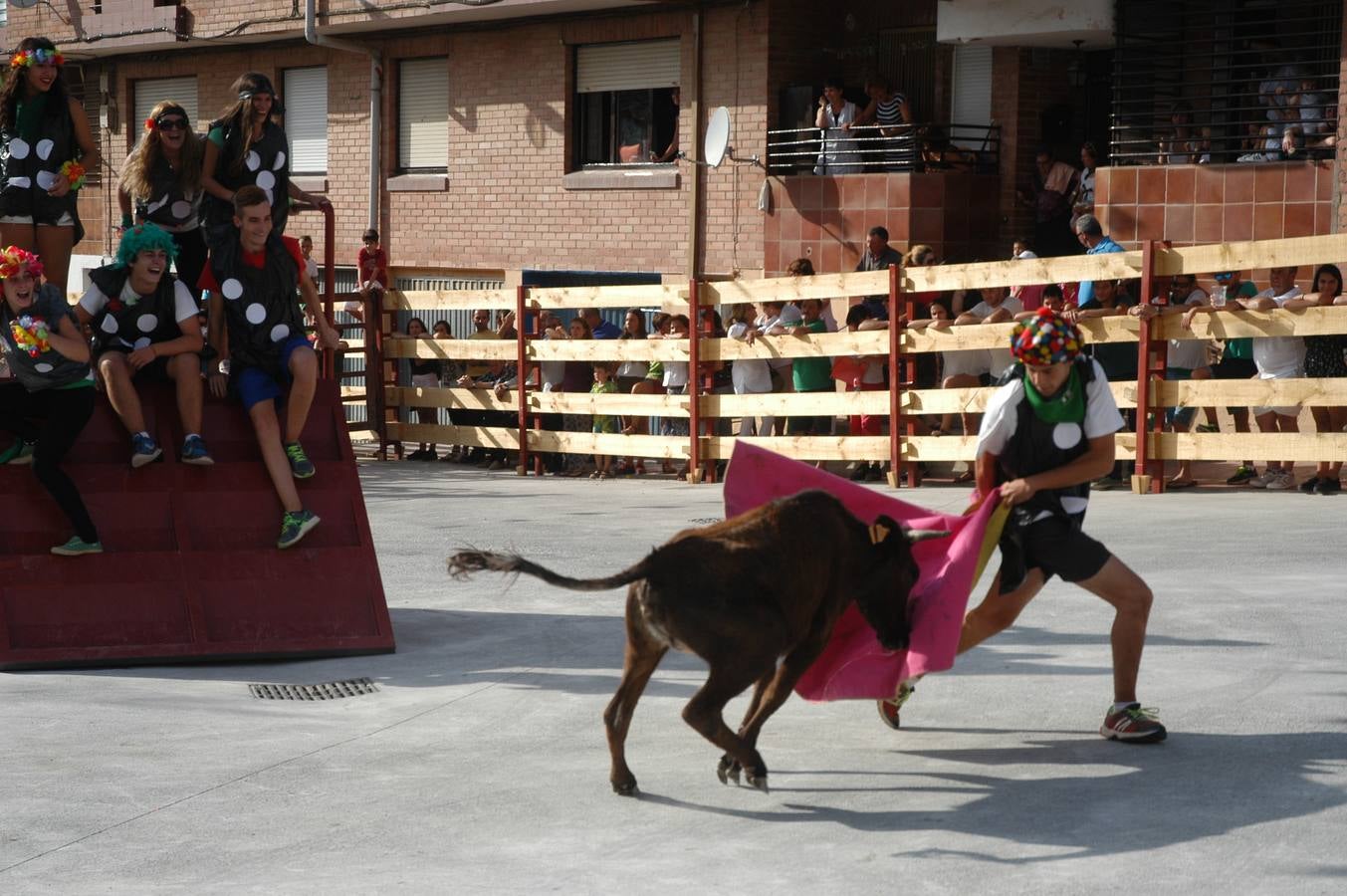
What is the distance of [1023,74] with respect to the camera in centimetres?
1802

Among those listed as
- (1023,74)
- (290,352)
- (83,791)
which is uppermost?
(1023,74)

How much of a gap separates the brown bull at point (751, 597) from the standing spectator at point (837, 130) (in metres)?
12.6

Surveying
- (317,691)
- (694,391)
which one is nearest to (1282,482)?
(694,391)

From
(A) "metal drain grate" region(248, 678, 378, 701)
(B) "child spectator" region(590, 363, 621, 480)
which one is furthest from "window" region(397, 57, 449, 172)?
(A) "metal drain grate" region(248, 678, 378, 701)

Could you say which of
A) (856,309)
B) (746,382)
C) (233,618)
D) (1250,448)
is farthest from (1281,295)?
(233,618)

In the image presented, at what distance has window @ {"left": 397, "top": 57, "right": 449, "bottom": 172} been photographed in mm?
22922

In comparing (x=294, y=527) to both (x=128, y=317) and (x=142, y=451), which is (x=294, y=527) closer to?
(x=142, y=451)

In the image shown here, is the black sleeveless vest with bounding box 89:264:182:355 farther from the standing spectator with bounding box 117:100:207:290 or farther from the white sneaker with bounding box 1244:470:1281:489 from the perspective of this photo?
the white sneaker with bounding box 1244:470:1281:489

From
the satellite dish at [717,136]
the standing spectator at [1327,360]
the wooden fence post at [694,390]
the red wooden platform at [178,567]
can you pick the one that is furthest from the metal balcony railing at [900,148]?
the red wooden platform at [178,567]

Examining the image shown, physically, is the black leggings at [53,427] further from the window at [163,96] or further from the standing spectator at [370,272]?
the window at [163,96]

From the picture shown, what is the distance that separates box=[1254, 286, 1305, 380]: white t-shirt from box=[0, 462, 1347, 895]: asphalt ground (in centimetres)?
306

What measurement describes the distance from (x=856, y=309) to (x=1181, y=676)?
7.56 m

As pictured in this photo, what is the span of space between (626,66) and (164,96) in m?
Answer: 9.14

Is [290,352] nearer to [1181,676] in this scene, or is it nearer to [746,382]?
[1181,676]
